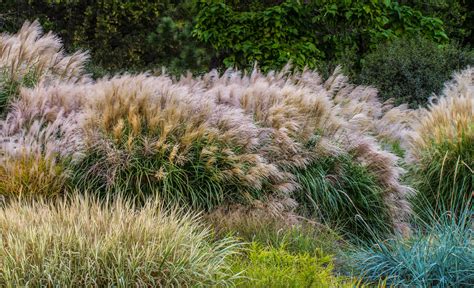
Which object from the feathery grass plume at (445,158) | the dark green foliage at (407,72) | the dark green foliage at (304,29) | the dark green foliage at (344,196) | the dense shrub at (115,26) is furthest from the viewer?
the dense shrub at (115,26)

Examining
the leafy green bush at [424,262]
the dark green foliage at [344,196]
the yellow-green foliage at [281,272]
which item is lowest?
the dark green foliage at [344,196]

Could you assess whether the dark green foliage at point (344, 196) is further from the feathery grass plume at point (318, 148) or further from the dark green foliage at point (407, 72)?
the dark green foliage at point (407, 72)

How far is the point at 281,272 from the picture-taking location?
4.50 metres

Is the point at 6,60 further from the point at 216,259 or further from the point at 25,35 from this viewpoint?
the point at 216,259

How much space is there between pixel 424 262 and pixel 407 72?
892 cm

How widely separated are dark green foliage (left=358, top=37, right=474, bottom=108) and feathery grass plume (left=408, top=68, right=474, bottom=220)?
15.4ft

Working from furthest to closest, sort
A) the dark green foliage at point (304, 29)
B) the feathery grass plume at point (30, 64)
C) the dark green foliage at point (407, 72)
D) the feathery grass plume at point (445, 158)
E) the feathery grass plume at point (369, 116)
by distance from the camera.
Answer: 1. the dark green foliage at point (304, 29)
2. the dark green foliage at point (407, 72)
3. the feathery grass plume at point (369, 116)
4. the feathery grass plume at point (445, 158)
5. the feathery grass plume at point (30, 64)

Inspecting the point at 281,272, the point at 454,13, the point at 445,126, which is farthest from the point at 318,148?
the point at 454,13

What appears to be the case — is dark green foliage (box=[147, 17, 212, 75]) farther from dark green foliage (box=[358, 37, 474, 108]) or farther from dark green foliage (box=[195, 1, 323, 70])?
dark green foliage (box=[358, 37, 474, 108])

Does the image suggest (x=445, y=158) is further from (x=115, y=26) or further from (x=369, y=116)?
(x=115, y=26)

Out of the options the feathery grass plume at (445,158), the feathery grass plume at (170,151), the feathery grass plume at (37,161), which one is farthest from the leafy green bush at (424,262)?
the feathery grass plume at (37,161)

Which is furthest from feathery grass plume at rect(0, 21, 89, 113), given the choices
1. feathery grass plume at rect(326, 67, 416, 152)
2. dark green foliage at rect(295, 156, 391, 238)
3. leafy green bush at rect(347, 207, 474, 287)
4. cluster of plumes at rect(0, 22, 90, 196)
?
leafy green bush at rect(347, 207, 474, 287)

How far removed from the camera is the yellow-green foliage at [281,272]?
448cm

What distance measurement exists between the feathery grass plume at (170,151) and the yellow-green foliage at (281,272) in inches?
66.8
